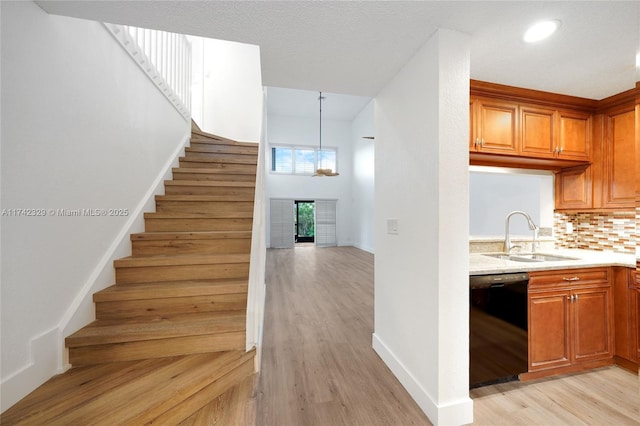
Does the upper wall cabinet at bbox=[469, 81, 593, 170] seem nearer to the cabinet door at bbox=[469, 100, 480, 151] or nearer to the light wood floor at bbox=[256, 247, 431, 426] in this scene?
the cabinet door at bbox=[469, 100, 480, 151]

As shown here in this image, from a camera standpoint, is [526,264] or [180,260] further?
[180,260]

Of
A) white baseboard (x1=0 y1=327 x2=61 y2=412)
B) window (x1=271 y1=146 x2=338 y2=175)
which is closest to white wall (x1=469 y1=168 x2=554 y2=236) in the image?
white baseboard (x1=0 y1=327 x2=61 y2=412)

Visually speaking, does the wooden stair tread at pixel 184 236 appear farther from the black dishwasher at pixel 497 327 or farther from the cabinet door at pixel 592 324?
the cabinet door at pixel 592 324

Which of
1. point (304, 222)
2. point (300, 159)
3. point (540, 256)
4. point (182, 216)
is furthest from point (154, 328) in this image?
point (304, 222)

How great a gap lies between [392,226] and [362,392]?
1.19 meters

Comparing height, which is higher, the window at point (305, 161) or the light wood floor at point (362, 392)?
the window at point (305, 161)

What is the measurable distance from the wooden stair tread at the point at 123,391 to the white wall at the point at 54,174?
12cm

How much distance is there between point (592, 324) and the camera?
78.5 inches

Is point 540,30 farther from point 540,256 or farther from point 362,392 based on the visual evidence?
point 362,392

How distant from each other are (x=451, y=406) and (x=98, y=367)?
2.15 metres

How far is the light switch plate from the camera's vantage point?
194 cm

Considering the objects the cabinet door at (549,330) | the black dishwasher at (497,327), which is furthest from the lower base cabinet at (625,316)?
the black dishwasher at (497,327)

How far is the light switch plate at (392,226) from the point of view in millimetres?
1942

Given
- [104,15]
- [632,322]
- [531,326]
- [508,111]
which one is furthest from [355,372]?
[104,15]
